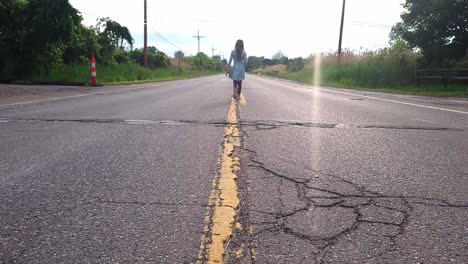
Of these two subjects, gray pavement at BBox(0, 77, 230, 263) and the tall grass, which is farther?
the tall grass

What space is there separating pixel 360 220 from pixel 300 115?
5080 millimetres

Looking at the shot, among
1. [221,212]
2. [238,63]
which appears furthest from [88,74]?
[221,212]

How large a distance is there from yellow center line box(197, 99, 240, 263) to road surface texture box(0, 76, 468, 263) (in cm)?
2

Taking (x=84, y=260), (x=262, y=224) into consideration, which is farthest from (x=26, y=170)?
(x=262, y=224)

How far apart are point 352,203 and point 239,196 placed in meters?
0.72

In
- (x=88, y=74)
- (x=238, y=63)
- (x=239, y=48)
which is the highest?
(x=239, y=48)

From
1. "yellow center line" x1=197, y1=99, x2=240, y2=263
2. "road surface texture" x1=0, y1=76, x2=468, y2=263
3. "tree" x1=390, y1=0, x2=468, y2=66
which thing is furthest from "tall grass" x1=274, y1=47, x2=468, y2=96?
"yellow center line" x1=197, y1=99, x2=240, y2=263

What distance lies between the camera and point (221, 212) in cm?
230

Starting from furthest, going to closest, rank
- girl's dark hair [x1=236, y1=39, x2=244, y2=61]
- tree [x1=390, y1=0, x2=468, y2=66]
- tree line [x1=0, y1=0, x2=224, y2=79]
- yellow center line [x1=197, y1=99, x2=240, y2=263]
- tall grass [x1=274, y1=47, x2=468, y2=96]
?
tree [x1=390, y1=0, x2=468, y2=66], tall grass [x1=274, y1=47, x2=468, y2=96], tree line [x1=0, y1=0, x2=224, y2=79], girl's dark hair [x1=236, y1=39, x2=244, y2=61], yellow center line [x1=197, y1=99, x2=240, y2=263]

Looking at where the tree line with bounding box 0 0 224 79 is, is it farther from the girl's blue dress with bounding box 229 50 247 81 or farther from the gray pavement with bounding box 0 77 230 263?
the gray pavement with bounding box 0 77 230 263

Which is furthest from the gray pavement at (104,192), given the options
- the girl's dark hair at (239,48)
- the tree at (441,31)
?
the tree at (441,31)

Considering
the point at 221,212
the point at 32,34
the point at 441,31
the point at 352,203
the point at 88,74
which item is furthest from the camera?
the point at 441,31

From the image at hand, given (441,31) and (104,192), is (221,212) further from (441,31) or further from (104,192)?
(441,31)

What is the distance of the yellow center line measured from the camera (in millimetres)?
1829
